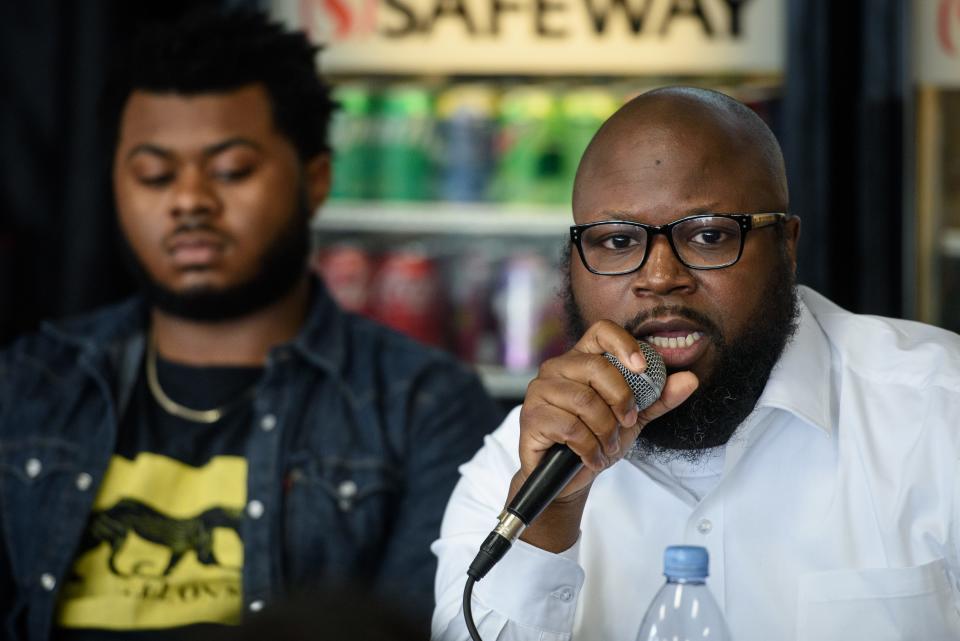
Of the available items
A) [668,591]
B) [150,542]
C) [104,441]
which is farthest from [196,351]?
[668,591]

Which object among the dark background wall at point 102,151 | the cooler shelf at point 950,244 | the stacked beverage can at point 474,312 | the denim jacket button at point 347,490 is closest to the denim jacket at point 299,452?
the denim jacket button at point 347,490

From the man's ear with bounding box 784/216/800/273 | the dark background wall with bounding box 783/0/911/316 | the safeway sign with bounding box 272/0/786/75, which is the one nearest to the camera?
the man's ear with bounding box 784/216/800/273

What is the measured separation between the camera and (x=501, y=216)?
10.2 ft

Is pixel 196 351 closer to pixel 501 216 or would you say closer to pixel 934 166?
pixel 501 216

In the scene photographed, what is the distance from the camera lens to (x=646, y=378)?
1.23 meters

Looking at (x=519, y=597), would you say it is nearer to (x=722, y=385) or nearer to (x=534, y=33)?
(x=722, y=385)

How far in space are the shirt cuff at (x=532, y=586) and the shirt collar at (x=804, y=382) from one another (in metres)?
0.31

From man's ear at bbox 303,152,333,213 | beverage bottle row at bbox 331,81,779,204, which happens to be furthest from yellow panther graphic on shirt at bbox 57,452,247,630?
beverage bottle row at bbox 331,81,779,204

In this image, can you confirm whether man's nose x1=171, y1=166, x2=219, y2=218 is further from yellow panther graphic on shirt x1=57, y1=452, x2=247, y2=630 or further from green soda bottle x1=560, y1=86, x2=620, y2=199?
green soda bottle x1=560, y1=86, x2=620, y2=199

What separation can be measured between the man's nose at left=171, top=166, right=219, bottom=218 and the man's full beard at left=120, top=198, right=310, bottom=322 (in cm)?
Answer: 3

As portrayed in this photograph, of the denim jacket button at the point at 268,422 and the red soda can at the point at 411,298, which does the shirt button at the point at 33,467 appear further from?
the red soda can at the point at 411,298

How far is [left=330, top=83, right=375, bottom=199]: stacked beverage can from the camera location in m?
3.15

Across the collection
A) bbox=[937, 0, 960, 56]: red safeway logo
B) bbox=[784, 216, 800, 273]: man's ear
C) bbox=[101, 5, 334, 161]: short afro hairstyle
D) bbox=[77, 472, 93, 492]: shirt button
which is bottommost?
bbox=[77, 472, 93, 492]: shirt button

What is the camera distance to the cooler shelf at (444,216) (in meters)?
3.12
